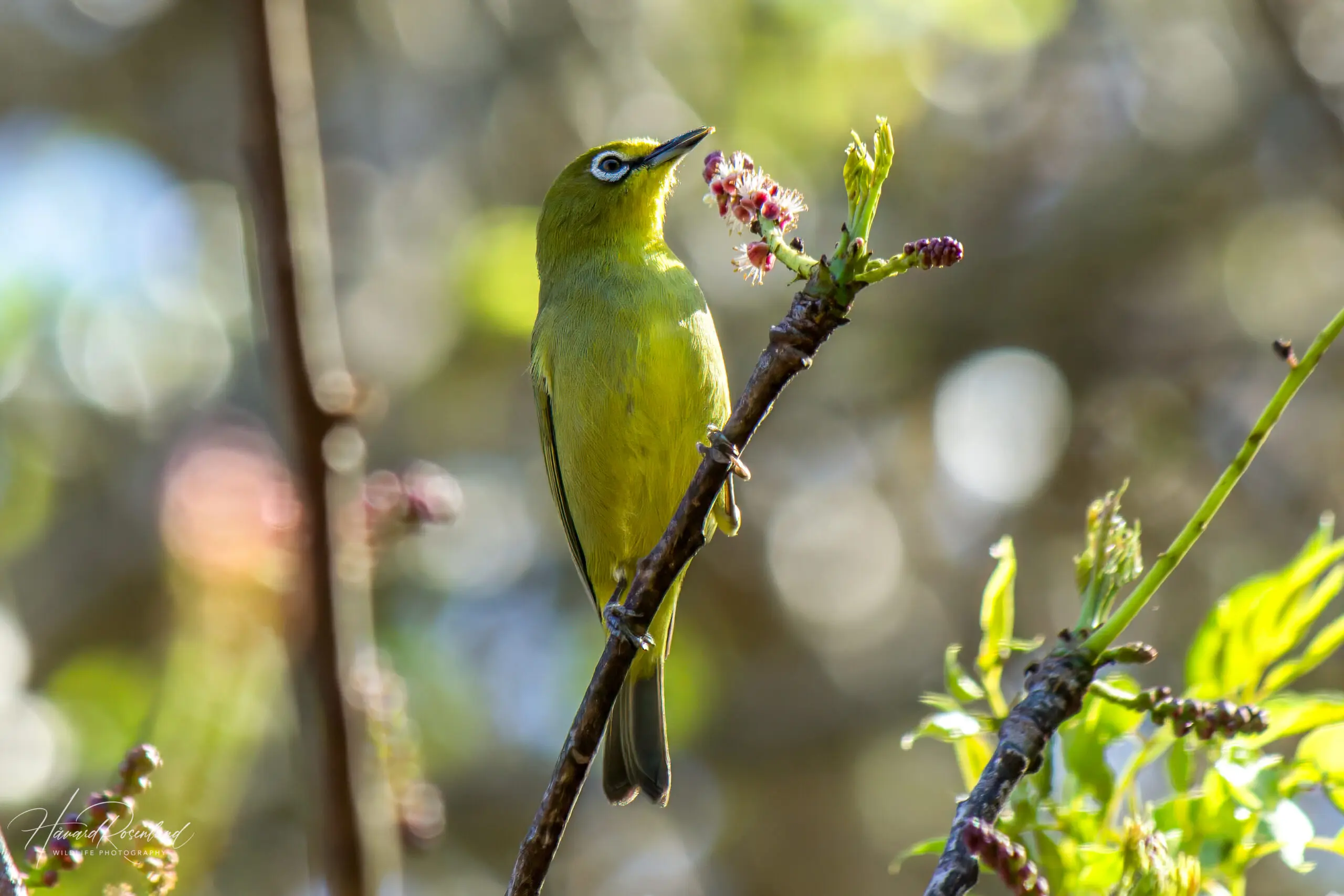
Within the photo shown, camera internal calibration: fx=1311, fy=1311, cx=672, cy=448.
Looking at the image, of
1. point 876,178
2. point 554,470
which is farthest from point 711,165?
point 554,470

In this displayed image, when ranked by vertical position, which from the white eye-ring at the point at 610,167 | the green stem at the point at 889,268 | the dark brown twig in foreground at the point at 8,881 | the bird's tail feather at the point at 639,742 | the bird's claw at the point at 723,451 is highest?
the white eye-ring at the point at 610,167

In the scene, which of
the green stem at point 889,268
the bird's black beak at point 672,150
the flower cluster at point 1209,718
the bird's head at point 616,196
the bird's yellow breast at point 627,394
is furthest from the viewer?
the bird's head at point 616,196

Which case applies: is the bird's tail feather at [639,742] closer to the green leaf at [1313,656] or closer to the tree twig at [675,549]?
the tree twig at [675,549]

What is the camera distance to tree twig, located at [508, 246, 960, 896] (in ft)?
6.04

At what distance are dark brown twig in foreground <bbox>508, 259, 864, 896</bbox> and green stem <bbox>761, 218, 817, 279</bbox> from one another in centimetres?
1

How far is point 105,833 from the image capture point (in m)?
1.67

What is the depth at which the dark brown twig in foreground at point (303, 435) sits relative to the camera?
1.50m

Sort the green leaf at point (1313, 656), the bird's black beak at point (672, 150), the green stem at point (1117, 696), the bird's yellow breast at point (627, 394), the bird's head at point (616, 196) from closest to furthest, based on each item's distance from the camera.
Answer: the green stem at point (1117, 696) < the green leaf at point (1313, 656) < the bird's yellow breast at point (627, 394) < the bird's black beak at point (672, 150) < the bird's head at point (616, 196)

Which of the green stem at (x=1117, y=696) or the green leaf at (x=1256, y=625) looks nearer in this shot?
the green stem at (x=1117, y=696)

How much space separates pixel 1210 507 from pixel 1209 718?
0.30m

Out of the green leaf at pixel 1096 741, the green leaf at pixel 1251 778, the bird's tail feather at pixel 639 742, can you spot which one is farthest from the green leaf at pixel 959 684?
the bird's tail feather at pixel 639 742

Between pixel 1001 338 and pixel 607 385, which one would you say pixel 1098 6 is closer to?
pixel 1001 338

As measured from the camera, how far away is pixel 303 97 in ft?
5.27

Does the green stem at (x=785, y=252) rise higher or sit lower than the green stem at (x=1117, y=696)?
higher
